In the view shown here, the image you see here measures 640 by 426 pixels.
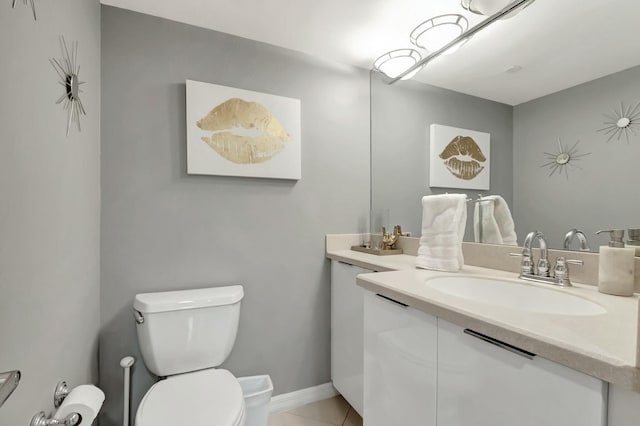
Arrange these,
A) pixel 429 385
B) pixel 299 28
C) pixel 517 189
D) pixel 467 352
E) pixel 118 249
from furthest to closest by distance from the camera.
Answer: pixel 299 28 → pixel 118 249 → pixel 517 189 → pixel 429 385 → pixel 467 352

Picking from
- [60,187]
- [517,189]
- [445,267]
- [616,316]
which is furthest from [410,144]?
[60,187]

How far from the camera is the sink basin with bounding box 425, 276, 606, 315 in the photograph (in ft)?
2.89

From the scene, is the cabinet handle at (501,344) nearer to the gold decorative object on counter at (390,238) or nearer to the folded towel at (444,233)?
the folded towel at (444,233)

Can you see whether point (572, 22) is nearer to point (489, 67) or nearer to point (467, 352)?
point (489, 67)

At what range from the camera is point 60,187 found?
0.92m

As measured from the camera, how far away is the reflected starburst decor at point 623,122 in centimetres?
88

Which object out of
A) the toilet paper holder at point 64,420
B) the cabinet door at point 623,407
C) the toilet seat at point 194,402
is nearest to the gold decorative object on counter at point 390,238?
the toilet seat at point 194,402

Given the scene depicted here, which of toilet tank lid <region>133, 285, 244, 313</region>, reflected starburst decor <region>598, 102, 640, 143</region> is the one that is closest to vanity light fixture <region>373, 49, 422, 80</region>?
reflected starburst decor <region>598, 102, 640, 143</region>

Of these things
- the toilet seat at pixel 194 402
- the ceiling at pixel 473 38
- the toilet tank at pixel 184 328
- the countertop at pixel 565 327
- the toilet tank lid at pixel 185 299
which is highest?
the ceiling at pixel 473 38

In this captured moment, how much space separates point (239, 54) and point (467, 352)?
1.77 meters

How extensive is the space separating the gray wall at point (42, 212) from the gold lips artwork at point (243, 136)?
0.53m

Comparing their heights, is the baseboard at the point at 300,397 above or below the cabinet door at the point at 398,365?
below

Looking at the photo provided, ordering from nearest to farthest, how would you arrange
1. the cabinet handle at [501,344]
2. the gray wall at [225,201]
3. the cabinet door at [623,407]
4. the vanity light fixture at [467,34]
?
the cabinet door at [623,407] → the cabinet handle at [501,344] → the vanity light fixture at [467,34] → the gray wall at [225,201]

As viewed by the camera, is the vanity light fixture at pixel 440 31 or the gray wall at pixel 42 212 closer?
the gray wall at pixel 42 212
